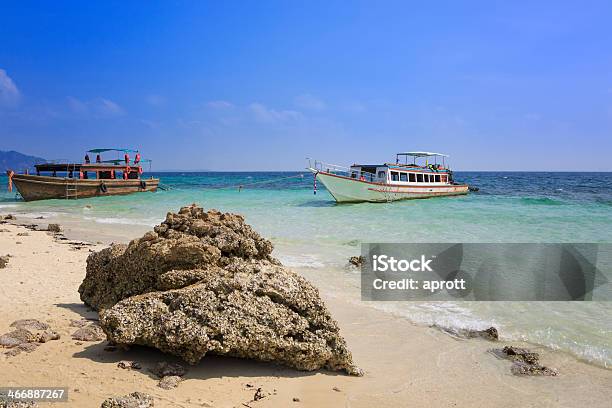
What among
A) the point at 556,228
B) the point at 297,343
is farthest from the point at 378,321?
the point at 556,228

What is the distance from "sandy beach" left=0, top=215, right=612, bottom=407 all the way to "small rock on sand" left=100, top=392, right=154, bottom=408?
0.10 m

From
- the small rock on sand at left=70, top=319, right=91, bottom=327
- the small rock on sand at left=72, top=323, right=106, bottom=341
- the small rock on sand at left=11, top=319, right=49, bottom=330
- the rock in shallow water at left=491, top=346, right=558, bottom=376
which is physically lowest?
the rock in shallow water at left=491, top=346, right=558, bottom=376

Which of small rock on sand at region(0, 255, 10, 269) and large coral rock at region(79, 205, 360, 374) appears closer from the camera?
large coral rock at region(79, 205, 360, 374)

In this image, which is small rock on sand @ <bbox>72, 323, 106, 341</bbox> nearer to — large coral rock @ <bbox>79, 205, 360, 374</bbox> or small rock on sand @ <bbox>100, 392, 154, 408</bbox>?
large coral rock @ <bbox>79, 205, 360, 374</bbox>

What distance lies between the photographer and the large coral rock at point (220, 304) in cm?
418

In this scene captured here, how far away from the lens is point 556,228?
58.2ft

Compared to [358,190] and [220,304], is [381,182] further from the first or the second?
[220,304]

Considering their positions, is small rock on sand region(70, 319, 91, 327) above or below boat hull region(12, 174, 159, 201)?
below

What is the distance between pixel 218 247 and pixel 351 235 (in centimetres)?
1065

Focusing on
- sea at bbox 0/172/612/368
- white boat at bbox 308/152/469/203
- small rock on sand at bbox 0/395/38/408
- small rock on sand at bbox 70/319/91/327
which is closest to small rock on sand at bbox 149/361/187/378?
small rock on sand at bbox 0/395/38/408

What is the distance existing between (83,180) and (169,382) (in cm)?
3493

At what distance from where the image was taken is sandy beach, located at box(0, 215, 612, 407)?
383 cm

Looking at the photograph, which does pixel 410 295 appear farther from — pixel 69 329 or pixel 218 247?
pixel 69 329

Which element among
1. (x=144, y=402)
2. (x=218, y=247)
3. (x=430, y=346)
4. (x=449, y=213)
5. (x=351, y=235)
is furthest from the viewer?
(x=449, y=213)
